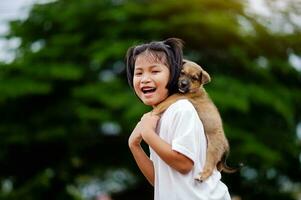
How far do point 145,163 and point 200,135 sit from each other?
0.90 feet

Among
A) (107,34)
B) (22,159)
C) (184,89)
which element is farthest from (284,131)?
(184,89)

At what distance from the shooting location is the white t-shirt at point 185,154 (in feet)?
10.2

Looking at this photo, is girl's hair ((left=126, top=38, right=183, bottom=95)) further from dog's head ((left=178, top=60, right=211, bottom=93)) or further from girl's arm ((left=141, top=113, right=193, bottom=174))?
girl's arm ((left=141, top=113, right=193, bottom=174))

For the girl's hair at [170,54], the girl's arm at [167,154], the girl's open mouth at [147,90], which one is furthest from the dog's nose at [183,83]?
the girl's arm at [167,154]

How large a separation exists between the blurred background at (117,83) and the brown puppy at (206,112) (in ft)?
40.4

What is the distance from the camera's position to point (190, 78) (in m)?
3.64

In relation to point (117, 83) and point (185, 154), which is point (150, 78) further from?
point (117, 83)

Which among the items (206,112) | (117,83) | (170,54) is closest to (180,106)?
(170,54)

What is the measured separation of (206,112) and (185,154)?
53 centimetres

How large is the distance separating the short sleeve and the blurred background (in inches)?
504

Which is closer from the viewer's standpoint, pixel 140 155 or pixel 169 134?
pixel 169 134

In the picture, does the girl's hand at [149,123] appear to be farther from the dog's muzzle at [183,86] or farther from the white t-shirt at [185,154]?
the dog's muzzle at [183,86]

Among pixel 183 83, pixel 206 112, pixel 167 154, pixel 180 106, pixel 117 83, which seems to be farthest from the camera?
pixel 117 83

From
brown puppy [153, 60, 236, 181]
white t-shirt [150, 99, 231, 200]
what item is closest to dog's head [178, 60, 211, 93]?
brown puppy [153, 60, 236, 181]
